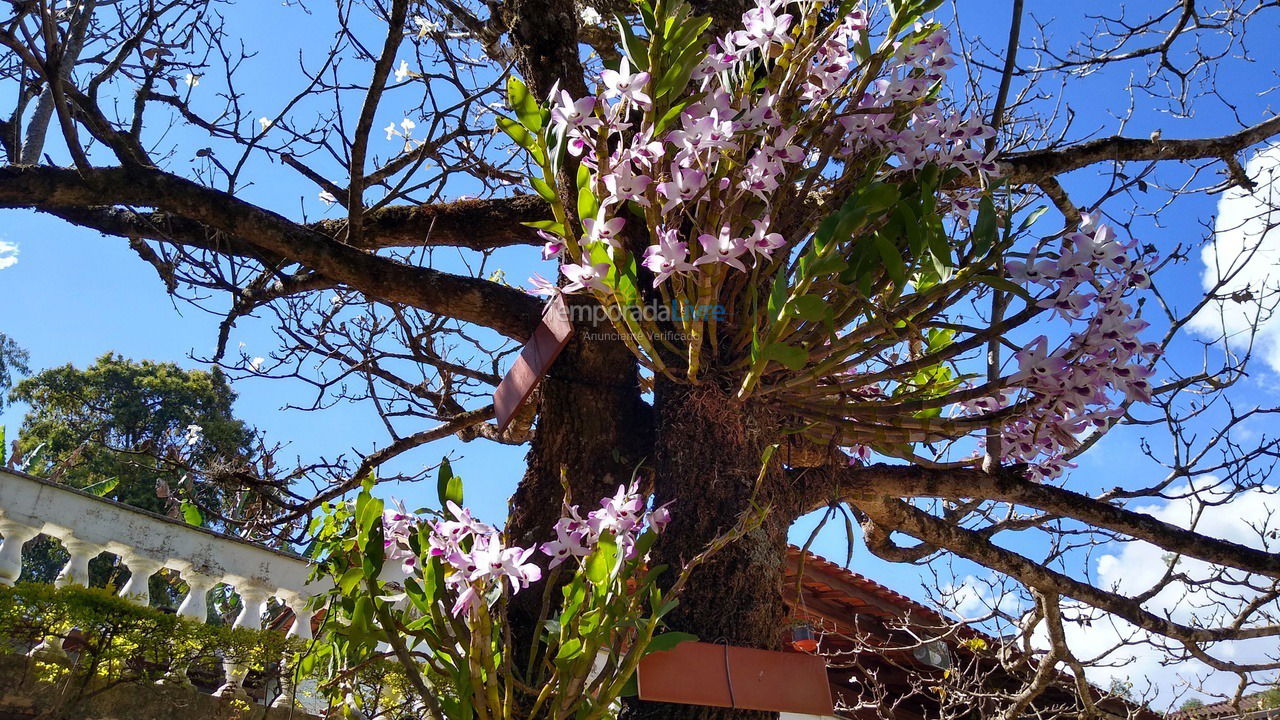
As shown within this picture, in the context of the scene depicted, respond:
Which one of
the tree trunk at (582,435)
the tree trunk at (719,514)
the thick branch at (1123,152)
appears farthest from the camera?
the thick branch at (1123,152)

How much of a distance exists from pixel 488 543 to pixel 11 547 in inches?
116

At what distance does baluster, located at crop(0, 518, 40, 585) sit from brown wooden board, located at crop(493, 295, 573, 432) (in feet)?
8.27

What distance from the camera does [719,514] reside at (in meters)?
1.64

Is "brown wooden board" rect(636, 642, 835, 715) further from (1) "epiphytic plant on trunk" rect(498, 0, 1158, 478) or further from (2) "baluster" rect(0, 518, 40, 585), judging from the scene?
(2) "baluster" rect(0, 518, 40, 585)

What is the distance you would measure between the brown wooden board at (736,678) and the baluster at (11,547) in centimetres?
295

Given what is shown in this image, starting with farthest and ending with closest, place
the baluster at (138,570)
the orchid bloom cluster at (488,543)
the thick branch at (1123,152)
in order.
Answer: the baluster at (138,570) → the thick branch at (1123,152) → the orchid bloom cluster at (488,543)

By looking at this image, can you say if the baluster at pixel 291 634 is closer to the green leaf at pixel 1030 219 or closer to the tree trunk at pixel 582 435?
the tree trunk at pixel 582 435

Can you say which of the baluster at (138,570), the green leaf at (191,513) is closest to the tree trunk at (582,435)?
the green leaf at (191,513)

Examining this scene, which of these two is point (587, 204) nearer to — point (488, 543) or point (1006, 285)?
point (488, 543)

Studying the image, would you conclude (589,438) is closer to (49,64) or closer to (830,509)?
(830,509)

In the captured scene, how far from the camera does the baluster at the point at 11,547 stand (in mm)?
3252

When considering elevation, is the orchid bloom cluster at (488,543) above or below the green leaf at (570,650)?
above

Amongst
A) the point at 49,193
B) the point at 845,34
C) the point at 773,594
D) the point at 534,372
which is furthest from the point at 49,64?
the point at 773,594

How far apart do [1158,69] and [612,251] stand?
2.92 m
